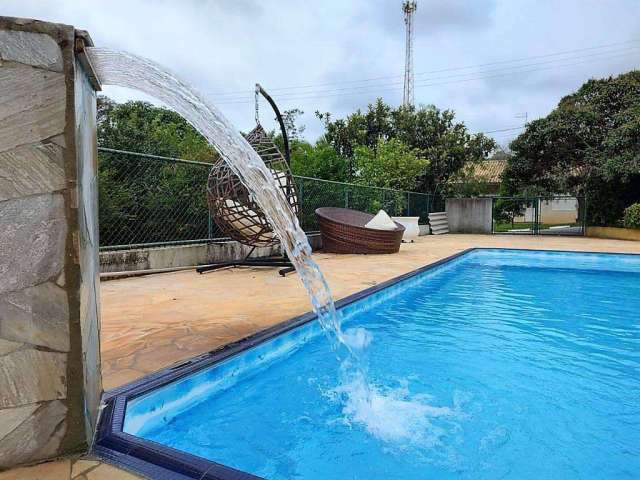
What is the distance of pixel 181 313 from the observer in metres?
3.58

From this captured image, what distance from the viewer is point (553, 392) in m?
2.51

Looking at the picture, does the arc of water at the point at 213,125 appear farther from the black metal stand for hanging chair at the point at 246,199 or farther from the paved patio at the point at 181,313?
the black metal stand for hanging chair at the point at 246,199

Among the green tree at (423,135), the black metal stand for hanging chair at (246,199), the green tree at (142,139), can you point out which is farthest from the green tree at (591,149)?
the black metal stand for hanging chair at (246,199)

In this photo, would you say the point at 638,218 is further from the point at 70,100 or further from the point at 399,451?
the point at 70,100

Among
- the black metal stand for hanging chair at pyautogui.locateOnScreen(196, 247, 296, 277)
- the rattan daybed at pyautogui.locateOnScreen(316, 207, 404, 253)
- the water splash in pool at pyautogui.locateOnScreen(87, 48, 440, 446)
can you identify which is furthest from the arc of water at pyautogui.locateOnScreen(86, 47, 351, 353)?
the rattan daybed at pyautogui.locateOnScreen(316, 207, 404, 253)

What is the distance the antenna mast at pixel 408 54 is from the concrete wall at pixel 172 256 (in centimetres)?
1882

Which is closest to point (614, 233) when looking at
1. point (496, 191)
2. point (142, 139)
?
point (496, 191)

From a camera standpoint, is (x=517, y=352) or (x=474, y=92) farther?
(x=474, y=92)

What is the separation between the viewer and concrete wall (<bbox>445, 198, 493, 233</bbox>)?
612 inches

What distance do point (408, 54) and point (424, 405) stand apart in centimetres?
2476

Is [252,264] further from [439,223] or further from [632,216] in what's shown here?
[632,216]

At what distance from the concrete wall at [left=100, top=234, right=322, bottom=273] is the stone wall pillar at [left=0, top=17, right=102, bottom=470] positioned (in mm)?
4107

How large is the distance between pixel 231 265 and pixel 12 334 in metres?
4.72

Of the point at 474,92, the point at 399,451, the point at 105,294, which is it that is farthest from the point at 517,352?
the point at 474,92
